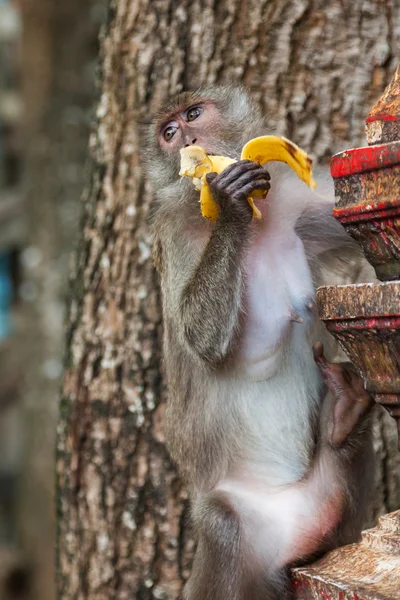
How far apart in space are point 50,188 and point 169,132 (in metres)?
4.35

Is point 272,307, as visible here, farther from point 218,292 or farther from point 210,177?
point 210,177

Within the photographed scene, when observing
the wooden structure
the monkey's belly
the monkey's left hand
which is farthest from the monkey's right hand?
the monkey's belly

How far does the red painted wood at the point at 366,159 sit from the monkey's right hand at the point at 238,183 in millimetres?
696

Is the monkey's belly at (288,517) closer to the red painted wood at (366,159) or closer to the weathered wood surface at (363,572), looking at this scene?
the weathered wood surface at (363,572)

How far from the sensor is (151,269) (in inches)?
185

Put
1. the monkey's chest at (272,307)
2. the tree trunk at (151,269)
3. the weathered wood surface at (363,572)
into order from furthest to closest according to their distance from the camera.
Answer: the tree trunk at (151,269), the monkey's chest at (272,307), the weathered wood surface at (363,572)

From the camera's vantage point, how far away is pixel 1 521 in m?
12.0

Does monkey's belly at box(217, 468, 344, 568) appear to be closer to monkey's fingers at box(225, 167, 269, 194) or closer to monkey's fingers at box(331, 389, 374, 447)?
monkey's fingers at box(331, 389, 374, 447)

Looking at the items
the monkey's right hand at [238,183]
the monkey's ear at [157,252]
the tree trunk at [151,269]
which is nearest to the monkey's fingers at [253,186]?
the monkey's right hand at [238,183]

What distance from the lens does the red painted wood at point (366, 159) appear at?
243 cm

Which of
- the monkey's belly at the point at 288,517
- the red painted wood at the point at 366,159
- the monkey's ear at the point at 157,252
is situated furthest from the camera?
the monkey's ear at the point at 157,252

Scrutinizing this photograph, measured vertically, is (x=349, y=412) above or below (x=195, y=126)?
below

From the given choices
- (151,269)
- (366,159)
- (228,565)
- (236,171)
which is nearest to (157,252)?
(151,269)

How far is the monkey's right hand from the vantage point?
3316 millimetres
